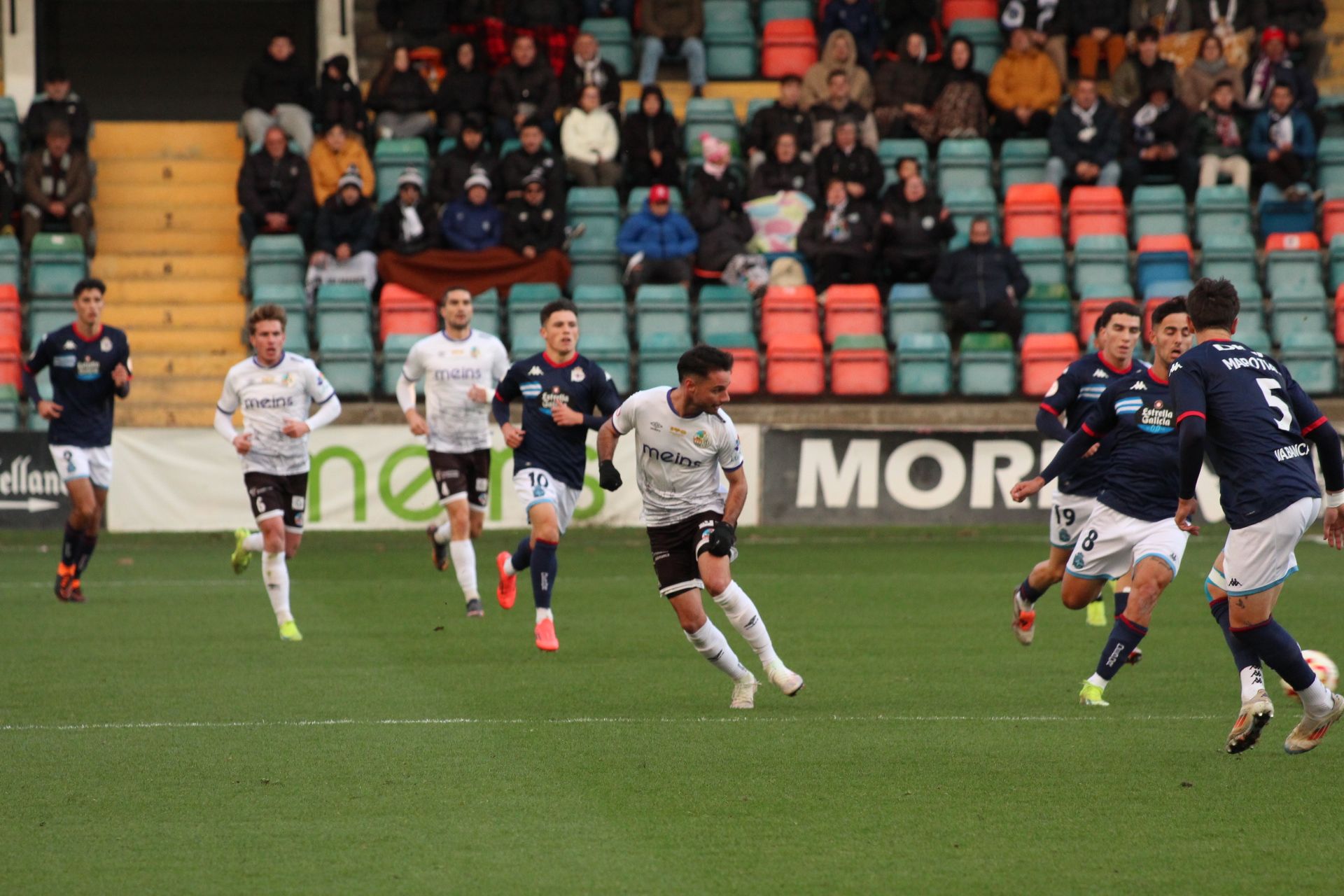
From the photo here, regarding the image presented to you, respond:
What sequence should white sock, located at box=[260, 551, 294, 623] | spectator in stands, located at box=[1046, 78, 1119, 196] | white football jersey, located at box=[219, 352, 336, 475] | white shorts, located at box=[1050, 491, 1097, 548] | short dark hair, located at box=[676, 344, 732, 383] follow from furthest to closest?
spectator in stands, located at box=[1046, 78, 1119, 196] → white football jersey, located at box=[219, 352, 336, 475] → white sock, located at box=[260, 551, 294, 623] → white shorts, located at box=[1050, 491, 1097, 548] → short dark hair, located at box=[676, 344, 732, 383]

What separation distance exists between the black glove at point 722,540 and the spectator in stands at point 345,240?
1236 cm

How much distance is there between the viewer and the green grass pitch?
5.58m

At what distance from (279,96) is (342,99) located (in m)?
0.99

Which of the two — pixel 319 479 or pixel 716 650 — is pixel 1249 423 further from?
pixel 319 479

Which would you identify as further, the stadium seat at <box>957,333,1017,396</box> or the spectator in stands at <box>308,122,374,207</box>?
the spectator in stands at <box>308,122,374,207</box>

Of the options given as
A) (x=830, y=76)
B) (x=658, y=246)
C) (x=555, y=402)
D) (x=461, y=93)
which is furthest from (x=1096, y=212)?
(x=555, y=402)

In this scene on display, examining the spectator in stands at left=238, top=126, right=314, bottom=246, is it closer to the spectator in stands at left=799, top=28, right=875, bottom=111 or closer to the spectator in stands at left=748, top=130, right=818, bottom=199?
the spectator in stands at left=748, top=130, right=818, bottom=199

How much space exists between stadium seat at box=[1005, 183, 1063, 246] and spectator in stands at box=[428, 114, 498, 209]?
20.9 ft

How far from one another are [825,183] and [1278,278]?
5567 mm

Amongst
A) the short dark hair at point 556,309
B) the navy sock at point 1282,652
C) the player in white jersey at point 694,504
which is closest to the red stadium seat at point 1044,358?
the short dark hair at point 556,309

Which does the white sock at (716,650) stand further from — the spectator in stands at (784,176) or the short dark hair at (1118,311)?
the spectator in stands at (784,176)

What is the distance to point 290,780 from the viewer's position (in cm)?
687

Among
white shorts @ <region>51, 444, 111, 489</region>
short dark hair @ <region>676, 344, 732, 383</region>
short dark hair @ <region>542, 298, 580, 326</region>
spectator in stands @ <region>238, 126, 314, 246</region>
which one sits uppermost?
spectator in stands @ <region>238, 126, 314, 246</region>

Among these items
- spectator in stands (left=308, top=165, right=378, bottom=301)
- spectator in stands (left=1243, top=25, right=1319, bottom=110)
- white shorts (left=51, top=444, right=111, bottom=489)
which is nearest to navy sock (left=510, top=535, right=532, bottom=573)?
white shorts (left=51, top=444, right=111, bottom=489)
